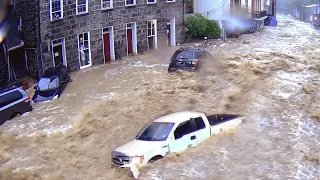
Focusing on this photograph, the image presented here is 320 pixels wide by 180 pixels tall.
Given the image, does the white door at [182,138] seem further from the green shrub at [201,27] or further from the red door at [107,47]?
the green shrub at [201,27]

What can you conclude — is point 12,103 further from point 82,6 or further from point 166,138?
point 82,6

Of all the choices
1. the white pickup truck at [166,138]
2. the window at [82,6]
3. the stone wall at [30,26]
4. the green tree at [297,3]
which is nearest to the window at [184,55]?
the window at [82,6]

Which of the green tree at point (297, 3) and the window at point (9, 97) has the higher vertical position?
the green tree at point (297, 3)

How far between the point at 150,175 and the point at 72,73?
659 inches

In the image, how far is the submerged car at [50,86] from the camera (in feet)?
76.2

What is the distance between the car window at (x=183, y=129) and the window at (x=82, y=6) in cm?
1657

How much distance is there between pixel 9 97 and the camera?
811 inches

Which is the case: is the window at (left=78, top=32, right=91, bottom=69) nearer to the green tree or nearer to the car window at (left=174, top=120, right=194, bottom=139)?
the car window at (left=174, top=120, right=194, bottom=139)

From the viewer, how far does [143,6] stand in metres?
35.7

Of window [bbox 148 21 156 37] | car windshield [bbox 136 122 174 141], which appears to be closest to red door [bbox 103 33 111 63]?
window [bbox 148 21 156 37]

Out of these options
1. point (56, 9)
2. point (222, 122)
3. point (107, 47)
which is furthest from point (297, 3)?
point (222, 122)

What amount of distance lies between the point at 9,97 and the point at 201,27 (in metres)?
23.2

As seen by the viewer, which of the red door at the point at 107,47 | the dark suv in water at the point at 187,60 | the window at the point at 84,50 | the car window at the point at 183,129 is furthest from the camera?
the red door at the point at 107,47

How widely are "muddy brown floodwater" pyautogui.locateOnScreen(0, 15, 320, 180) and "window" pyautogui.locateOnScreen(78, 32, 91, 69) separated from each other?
0.78m
